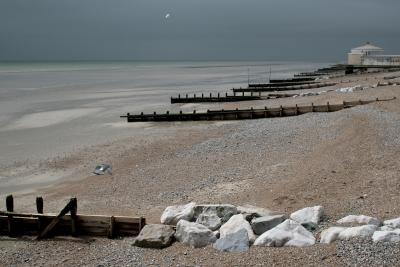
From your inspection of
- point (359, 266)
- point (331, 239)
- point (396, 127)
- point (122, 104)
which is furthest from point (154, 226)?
point (122, 104)

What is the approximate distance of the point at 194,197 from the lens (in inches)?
537

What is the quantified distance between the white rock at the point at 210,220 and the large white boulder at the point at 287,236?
4.12ft

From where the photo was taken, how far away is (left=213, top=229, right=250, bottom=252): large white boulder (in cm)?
913

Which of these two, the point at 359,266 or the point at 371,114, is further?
the point at 371,114

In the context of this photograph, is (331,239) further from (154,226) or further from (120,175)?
(120,175)

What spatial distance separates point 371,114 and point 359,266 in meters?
15.6

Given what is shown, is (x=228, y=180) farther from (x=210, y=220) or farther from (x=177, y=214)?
(x=210, y=220)

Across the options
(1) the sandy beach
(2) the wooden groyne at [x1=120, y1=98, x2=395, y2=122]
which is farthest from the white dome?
(1) the sandy beach

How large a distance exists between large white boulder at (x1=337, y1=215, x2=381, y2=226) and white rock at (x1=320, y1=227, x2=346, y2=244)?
2.00ft

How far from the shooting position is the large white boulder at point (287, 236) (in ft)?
29.2

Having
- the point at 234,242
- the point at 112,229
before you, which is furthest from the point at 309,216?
the point at 112,229

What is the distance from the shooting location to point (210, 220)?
10.4m

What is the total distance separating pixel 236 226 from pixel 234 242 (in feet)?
1.60

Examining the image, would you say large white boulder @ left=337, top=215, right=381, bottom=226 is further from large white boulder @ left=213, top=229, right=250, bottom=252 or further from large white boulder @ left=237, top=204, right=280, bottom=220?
large white boulder @ left=213, top=229, right=250, bottom=252
